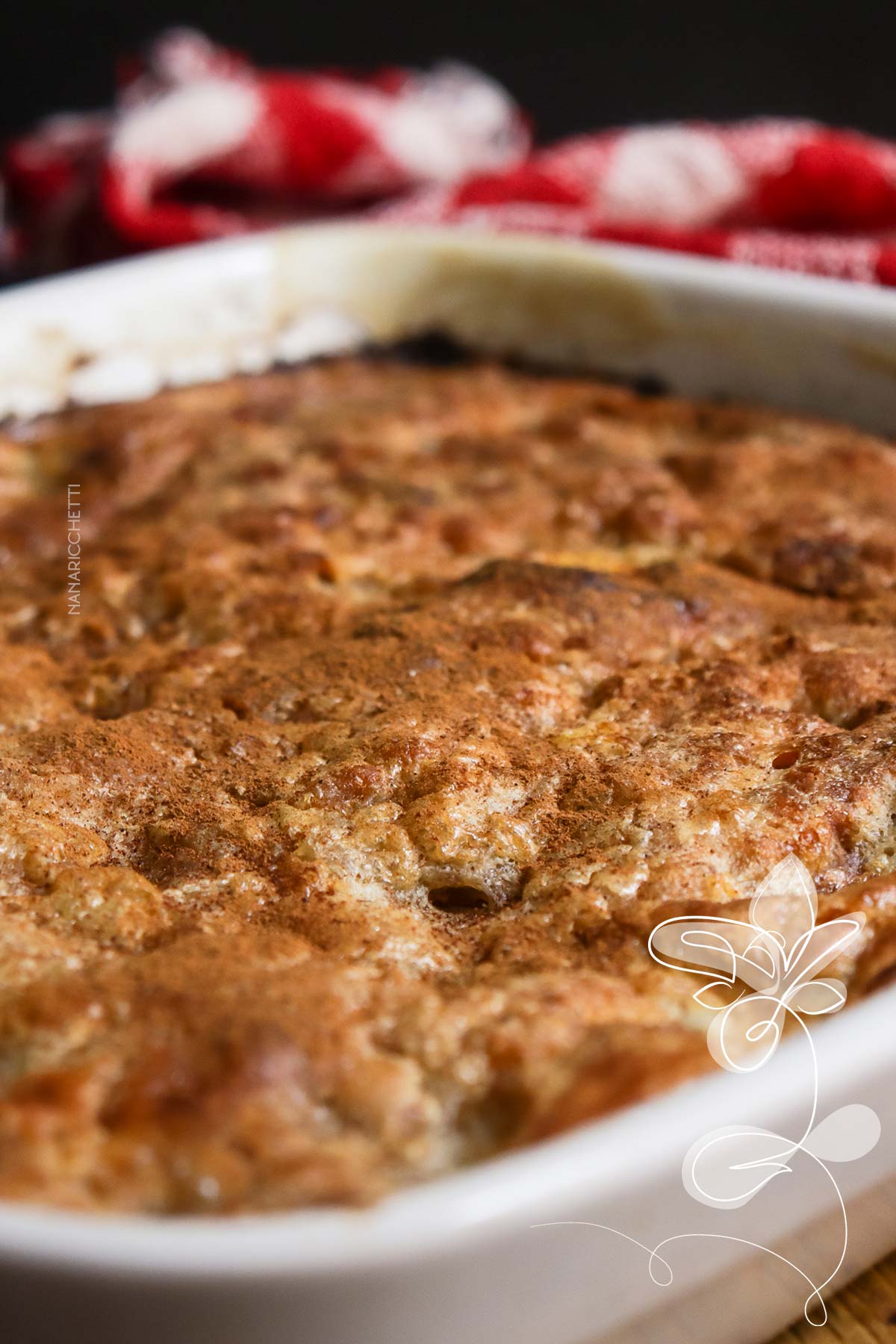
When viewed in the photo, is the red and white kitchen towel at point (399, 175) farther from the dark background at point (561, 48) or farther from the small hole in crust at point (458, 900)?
the small hole in crust at point (458, 900)

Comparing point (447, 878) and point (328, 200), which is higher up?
point (447, 878)

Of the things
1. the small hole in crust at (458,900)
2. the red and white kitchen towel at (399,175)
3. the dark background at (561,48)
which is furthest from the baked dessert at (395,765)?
the dark background at (561,48)

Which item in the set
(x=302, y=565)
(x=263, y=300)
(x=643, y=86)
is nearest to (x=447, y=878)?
(x=302, y=565)

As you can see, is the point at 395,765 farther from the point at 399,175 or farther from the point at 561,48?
the point at 561,48

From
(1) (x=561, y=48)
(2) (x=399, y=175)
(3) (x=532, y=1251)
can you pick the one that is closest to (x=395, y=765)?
(3) (x=532, y=1251)

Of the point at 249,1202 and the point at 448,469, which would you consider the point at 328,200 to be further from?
the point at 249,1202

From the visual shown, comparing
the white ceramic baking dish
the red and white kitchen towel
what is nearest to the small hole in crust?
the white ceramic baking dish
